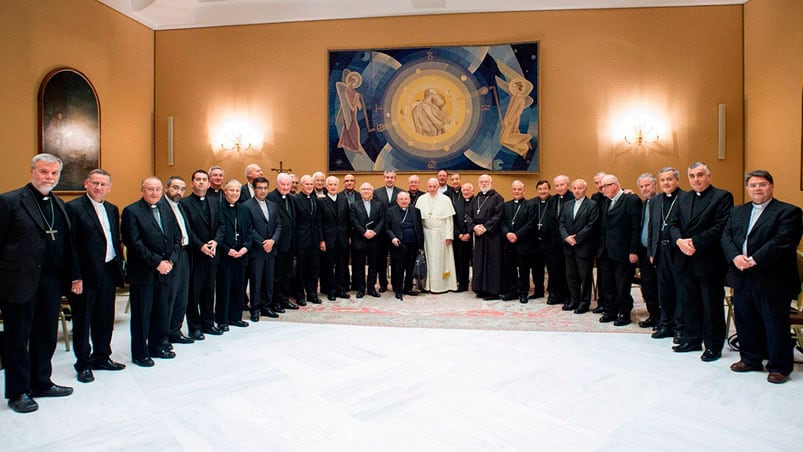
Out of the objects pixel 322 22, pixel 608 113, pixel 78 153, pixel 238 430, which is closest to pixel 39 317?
pixel 238 430

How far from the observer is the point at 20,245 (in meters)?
3.59

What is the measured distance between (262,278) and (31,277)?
3.01 metres

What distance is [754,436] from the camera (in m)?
Answer: 3.22

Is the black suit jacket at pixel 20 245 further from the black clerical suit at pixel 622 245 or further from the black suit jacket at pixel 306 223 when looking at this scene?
the black clerical suit at pixel 622 245

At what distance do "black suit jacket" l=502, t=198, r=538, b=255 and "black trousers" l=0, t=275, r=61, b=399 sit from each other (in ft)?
18.7

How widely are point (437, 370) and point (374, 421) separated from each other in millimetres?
1146

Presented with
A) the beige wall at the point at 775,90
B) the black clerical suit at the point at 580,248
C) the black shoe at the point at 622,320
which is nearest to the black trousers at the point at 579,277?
the black clerical suit at the point at 580,248

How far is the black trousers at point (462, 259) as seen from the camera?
339 inches

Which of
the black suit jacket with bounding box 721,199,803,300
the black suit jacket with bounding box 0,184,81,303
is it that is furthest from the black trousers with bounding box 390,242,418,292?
the black suit jacket with bounding box 0,184,81,303

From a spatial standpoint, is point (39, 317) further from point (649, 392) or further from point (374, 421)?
point (649, 392)

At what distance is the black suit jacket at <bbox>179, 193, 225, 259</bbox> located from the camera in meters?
5.34

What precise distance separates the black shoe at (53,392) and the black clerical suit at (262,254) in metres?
2.46

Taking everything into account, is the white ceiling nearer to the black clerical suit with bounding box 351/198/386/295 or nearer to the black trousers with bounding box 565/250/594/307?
the black clerical suit with bounding box 351/198/386/295

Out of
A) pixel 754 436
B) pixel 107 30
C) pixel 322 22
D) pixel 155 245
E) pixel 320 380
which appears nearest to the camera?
pixel 754 436
